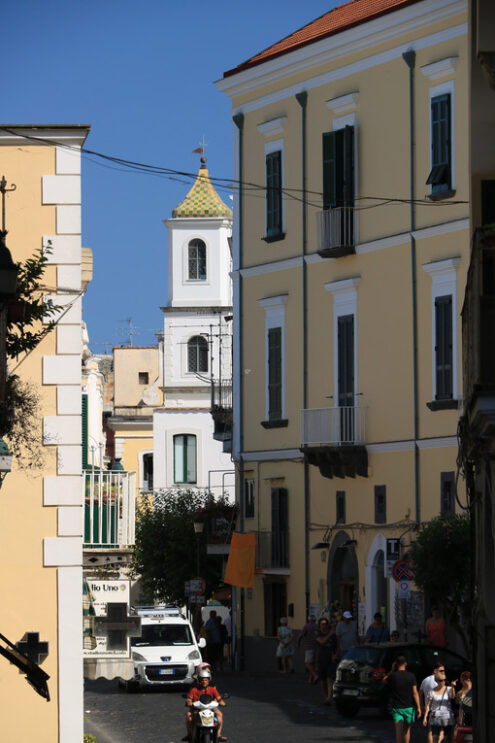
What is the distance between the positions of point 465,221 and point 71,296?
1809 cm

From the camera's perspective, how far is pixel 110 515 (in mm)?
23516

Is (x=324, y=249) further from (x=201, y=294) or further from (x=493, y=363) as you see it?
(x=201, y=294)

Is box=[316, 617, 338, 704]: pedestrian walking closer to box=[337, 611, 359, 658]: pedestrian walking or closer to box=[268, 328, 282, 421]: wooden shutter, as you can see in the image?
box=[337, 611, 359, 658]: pedestrian walking

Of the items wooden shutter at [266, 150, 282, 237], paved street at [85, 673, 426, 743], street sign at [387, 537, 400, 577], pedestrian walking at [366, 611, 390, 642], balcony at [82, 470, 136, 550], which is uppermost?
wooden shutter at [266, 150, 282, 237]

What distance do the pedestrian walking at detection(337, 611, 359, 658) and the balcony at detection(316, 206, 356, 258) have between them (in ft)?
29.1

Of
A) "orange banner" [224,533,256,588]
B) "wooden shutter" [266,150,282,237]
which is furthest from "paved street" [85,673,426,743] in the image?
"wooden shutter" [266,150,282,237]

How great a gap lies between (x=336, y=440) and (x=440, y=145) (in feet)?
23.6

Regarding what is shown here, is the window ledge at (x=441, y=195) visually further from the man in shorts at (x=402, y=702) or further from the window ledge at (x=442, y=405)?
the man in shorts at (x=402, y=702)

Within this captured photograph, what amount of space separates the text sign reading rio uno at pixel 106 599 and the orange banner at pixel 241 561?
1883cm

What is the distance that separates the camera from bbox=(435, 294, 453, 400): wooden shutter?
3644 cm

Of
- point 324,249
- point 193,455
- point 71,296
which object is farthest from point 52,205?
point 193,455

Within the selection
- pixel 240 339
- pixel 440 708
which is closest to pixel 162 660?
pixel 240 339

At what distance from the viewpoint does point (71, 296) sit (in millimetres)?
19609

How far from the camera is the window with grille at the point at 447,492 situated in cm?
3616
